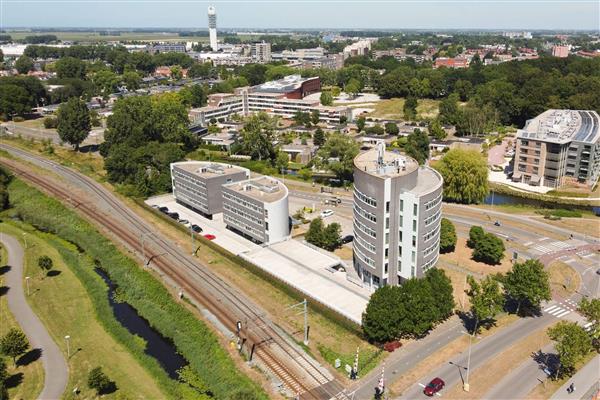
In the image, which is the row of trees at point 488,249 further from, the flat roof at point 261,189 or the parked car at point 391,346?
the flat roof at point 261,189

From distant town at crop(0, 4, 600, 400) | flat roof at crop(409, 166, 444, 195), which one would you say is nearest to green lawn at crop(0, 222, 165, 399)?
distant town at crop(0, 4, 600, 400)

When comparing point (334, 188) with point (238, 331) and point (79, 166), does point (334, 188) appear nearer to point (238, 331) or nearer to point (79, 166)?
point (238, 331)

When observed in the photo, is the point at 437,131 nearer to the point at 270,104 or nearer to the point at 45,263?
the point at 270,104

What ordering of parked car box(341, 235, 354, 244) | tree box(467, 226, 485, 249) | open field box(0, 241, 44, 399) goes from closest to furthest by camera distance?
open field box(0, 241, 44, 399) → tree box(467, 226, 485, 249) → parked car box(341, 235, 354, 244)

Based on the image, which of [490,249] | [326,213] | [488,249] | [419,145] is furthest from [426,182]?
[419,145]

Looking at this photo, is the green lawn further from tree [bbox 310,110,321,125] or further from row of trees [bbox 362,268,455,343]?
tree [bbox 310,110,321,125]

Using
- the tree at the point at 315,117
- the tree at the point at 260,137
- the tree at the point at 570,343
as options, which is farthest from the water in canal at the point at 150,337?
the tree at the point at 315,117

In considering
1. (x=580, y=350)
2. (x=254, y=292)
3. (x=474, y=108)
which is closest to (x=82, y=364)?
(x=254, y=292)
